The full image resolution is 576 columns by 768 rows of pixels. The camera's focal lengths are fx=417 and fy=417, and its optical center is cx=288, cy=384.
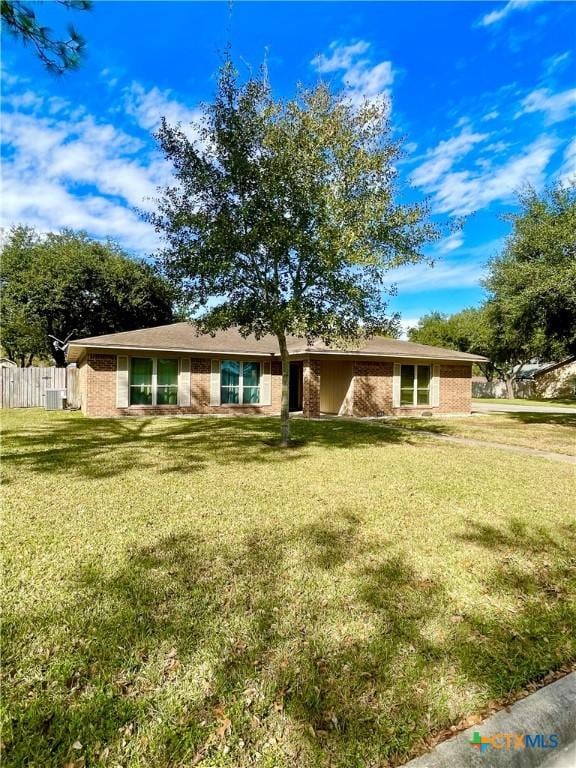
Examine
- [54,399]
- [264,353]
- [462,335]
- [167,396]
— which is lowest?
[54,399]

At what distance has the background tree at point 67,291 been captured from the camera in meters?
26.5

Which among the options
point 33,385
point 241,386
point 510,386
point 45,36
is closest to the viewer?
point 45,36

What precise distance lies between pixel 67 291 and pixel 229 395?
16492mm

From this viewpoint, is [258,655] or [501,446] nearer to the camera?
[258,655]

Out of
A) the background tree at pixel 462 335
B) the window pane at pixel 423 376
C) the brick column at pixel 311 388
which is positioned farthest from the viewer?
the background tree at pixel 462 335

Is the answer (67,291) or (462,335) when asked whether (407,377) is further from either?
(462,335)

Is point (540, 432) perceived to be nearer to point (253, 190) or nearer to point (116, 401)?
point (253, 190)

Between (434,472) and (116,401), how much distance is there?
1187cm

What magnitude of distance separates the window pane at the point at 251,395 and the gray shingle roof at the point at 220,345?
170 cm

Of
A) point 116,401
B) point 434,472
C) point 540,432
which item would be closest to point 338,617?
point 434,472

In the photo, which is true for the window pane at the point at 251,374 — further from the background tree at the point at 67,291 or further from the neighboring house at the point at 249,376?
the background tree at the point at 67,291

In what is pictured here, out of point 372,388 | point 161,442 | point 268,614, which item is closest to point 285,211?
point 161,442

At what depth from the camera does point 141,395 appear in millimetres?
15766

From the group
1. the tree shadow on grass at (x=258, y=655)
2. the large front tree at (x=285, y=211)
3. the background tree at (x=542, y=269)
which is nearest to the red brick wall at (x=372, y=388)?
the background tree at (x=542, y=269)
